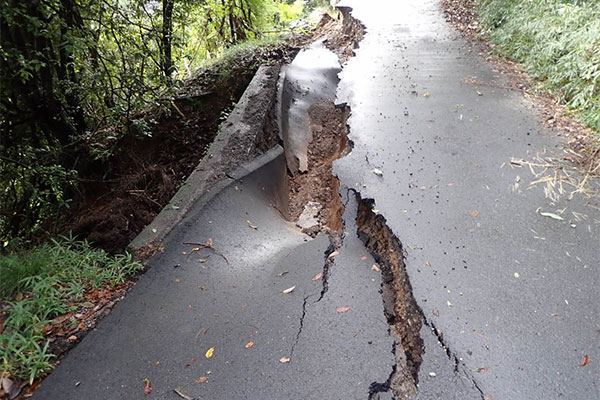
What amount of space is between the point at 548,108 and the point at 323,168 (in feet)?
10.2

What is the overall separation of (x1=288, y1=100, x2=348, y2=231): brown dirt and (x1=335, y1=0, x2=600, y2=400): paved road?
0.96 ft

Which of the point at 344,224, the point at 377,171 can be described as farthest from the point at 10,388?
the point at 377,171

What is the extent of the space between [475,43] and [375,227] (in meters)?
6.08

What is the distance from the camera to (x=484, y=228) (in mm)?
3326

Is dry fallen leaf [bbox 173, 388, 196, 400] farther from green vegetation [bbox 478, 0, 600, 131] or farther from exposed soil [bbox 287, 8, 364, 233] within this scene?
green vegetation [bbox 478, 0, 600, 131]

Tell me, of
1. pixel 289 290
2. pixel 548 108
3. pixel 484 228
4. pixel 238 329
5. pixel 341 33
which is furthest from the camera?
pixel 341 33

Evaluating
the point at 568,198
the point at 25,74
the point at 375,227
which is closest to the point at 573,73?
the point at 568,198

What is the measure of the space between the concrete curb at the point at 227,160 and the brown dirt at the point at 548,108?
3440 mm

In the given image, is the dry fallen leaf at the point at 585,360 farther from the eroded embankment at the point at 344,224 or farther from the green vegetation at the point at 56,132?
the green vegetation at the point at 56,132

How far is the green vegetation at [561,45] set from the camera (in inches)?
186

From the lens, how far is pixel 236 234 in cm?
375

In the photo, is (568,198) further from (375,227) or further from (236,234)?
(236,234)

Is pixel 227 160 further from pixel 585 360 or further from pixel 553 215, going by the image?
pixel 585 360

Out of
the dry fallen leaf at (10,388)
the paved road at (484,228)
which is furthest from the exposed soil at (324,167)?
the dry fallen leaf at (10,388)
